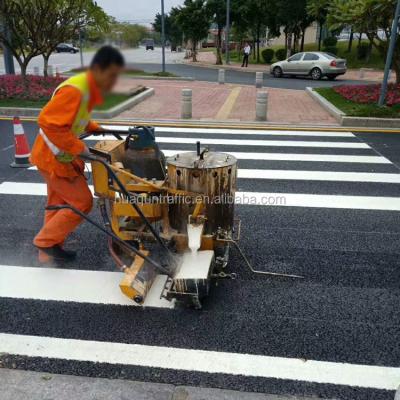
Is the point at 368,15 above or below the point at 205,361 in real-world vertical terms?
above

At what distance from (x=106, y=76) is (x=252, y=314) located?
2.32 metres

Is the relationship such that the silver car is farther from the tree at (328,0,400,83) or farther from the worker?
the worker

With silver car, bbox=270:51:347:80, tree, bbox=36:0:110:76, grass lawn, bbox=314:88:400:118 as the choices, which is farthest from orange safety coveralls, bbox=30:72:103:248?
silver car, bbox=270:51:347:80

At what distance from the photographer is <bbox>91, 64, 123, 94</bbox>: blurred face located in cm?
143

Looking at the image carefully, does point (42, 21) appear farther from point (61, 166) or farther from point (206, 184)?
point (206, 184)

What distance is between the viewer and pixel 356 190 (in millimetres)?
5898

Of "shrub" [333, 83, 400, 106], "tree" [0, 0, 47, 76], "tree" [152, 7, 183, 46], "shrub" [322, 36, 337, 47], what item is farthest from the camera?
"shrub" [322, 36, 337, 47]

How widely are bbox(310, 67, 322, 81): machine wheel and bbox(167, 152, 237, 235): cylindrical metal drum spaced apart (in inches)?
714

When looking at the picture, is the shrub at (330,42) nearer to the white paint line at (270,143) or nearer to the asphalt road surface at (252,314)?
the white paint line at (270,143)

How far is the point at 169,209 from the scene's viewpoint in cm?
357

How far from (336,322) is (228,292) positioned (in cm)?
87

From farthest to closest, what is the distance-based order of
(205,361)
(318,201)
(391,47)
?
(391,47) → (318,201) → (205,361)

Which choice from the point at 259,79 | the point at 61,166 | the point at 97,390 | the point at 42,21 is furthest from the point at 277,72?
the point at 97,390

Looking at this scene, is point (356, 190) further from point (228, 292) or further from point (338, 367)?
point (338, 367)
